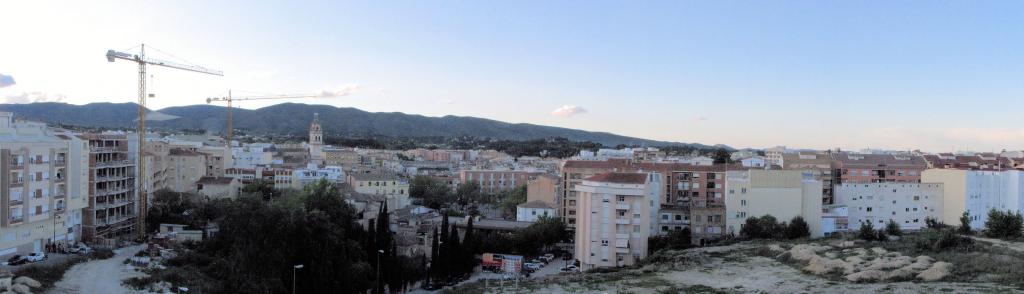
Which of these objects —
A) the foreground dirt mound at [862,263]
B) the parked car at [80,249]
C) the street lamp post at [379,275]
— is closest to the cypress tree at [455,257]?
the street lamp post at [379,275]

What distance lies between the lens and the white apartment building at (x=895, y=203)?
46281 mm

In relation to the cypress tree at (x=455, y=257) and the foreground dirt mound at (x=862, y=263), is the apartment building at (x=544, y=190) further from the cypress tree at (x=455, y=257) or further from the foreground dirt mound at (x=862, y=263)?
the foreground dirt mound at (x=862, y=263)

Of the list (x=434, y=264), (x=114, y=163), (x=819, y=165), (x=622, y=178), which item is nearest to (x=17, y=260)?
(x=114, y=163)

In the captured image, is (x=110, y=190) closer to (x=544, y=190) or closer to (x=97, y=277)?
(x=97, y=277)

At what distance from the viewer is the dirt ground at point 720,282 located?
960 inches

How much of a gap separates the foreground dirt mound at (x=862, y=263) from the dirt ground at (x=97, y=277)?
24.2m

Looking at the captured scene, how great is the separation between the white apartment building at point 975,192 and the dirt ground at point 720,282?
19.1 meters

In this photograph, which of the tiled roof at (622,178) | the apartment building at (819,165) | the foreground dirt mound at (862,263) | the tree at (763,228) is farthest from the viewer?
the apartment building at (819,165)

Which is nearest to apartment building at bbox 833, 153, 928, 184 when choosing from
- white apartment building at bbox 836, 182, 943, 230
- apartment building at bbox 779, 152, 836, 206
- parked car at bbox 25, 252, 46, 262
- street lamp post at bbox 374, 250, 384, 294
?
apartment building at bbox 779, 152, 836, 206

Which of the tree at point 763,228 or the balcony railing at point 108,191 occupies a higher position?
the balcony railing at point 108,191

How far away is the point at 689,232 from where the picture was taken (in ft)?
138

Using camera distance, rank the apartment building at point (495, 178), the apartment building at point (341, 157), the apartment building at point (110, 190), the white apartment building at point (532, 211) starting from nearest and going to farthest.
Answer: the apartment building at point (110, 190) < the white apartment building at point (532, 211) < the apartment building at point (495, 178) < the apartment building at point (341, 157)

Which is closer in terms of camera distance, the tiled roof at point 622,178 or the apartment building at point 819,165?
the tiled roof at point 622,178

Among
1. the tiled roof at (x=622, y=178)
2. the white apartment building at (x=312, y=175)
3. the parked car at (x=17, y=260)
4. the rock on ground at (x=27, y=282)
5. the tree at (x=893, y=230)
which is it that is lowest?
the parked car at (x=17, y=260)
